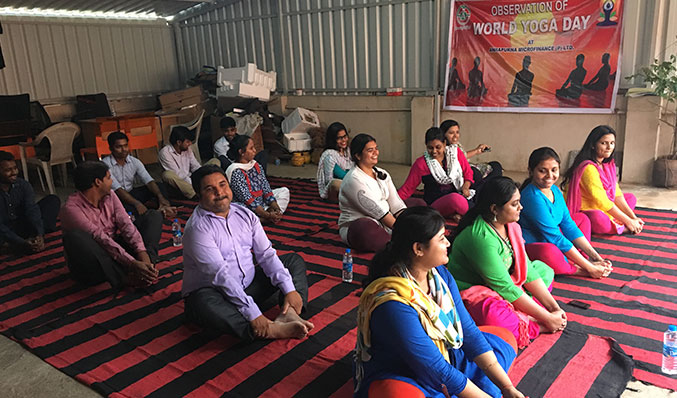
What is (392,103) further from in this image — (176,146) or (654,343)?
(654,343)

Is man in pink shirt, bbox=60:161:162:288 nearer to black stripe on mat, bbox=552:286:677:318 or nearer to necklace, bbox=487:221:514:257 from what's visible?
necklace, bbox=487:221:514:257

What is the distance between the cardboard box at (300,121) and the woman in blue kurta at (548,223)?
5.14 metres

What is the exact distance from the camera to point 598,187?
12.3 feet

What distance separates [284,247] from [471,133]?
3.75 meters

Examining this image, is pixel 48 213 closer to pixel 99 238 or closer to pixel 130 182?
pixel 130 182

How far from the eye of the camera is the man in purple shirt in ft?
8.26

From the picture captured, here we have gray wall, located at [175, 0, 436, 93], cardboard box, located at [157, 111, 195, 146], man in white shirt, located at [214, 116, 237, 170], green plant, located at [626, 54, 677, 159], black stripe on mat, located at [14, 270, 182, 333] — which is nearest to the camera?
black stripe on mat, located at [14, 270, 182, 333]

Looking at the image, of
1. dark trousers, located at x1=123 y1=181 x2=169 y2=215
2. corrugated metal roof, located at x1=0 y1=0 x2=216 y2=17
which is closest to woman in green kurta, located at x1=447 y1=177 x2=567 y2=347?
dark trousers, located at x1=123 y1=181 x2=169 y2=215

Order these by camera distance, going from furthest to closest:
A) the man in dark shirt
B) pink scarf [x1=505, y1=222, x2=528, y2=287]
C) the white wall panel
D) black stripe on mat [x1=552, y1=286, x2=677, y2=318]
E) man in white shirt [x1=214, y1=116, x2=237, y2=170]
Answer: the white wall panel, man in white shirt [x1=214, y1=116, x2=237, y2=170], the man in dark shirt, black stripe on mat [x1=552, y1=286, x2=677, y2=318], pink scarf [x1=505, y1=222, x2=528, y2=287]

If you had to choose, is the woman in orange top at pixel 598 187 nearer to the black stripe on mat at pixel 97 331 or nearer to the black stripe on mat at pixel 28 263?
the black stripe on mat at pixel 97 331

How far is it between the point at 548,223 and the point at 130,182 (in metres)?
3.87

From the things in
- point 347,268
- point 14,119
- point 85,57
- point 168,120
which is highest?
point 85,57

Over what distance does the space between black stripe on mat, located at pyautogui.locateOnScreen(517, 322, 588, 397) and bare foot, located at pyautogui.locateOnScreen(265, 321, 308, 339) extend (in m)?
1.01

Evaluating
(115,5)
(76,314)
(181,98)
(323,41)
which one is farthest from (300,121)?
(76,314)
